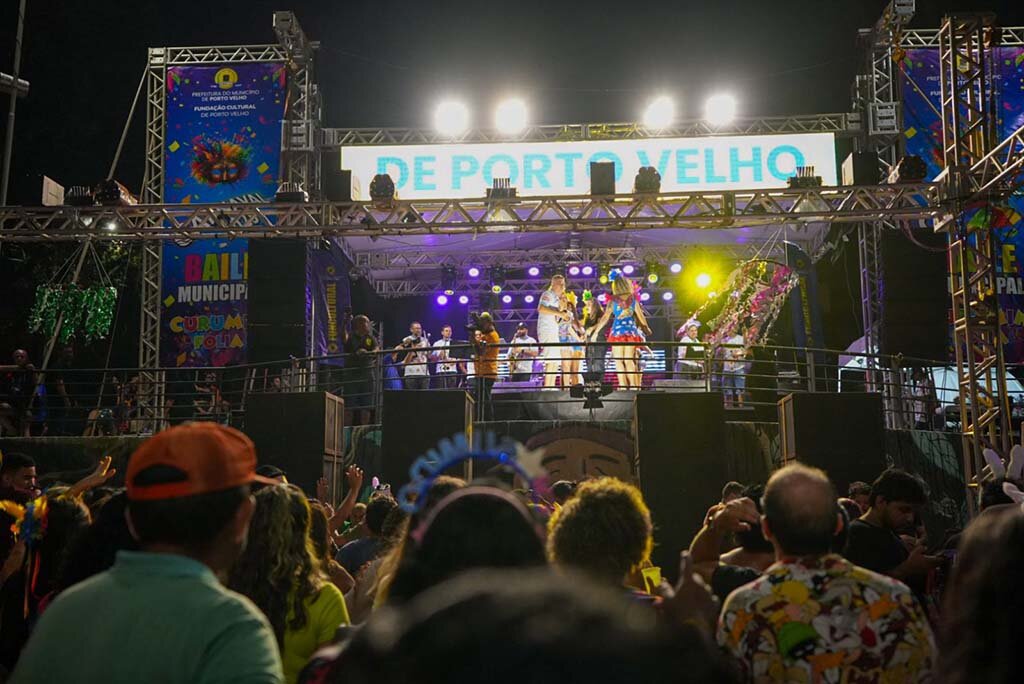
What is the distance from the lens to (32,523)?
4395 mm

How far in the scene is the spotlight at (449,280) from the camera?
21.3m

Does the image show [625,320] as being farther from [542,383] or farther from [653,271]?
[653,271]

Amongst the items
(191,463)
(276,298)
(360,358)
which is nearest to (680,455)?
(360,358)

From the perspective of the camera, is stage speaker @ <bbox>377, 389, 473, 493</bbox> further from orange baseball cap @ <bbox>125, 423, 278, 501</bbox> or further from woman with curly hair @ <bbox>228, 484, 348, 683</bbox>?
orange baseball cap @ <bbox>125, 423, 278, 501</bbox>

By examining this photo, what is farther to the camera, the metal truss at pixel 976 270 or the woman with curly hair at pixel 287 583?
the metal truss at pixel 976 270

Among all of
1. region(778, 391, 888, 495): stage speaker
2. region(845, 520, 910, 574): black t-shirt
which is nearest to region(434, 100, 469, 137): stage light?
region(778, 391, 888, 495): stage speaker

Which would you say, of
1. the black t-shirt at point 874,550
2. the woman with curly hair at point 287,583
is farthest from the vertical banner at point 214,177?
the woman with curly hair at point 287,583

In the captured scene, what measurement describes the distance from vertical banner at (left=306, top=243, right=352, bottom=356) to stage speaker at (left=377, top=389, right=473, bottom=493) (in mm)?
6505

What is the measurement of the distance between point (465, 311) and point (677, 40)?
790 cm

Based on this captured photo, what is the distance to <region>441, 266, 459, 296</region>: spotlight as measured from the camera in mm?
21328

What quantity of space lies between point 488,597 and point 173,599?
38.0 inches

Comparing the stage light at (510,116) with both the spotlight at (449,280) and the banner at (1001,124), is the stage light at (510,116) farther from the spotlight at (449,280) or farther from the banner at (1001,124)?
the banner at (1001,124)

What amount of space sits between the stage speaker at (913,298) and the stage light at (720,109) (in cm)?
374

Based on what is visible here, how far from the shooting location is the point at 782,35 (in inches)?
819
